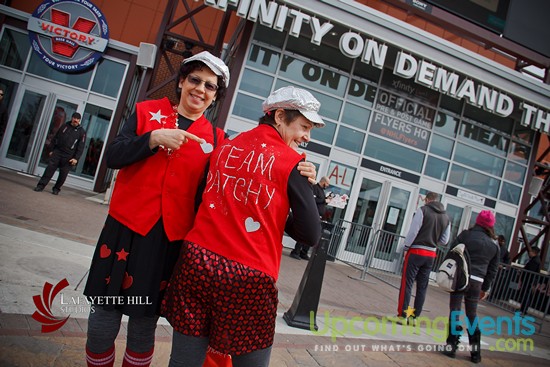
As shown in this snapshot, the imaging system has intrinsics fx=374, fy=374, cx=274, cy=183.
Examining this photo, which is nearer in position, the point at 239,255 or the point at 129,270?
the point at 239,255

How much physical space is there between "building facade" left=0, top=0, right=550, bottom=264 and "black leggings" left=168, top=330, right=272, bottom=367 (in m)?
7.96

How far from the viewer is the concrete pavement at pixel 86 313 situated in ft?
8.00

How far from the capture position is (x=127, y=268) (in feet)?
5.84

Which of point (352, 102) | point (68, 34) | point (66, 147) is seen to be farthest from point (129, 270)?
point (68, 34)

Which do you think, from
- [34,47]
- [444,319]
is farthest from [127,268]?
[34,47]

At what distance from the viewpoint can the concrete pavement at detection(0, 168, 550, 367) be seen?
95.9 inches

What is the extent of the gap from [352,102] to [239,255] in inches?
400

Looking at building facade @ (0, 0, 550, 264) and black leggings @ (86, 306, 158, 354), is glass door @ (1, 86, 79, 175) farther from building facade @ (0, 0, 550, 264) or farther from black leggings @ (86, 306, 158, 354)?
black leggings @ (86, 306, 158, 354)

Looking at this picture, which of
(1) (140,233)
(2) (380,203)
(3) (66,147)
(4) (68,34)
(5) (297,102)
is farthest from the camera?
(2) (380,203)

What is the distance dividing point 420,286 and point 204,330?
4471 mm

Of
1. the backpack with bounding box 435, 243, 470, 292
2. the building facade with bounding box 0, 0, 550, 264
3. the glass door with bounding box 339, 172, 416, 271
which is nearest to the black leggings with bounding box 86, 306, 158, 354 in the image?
the backpack with bounding box 435, 243, 470, 292

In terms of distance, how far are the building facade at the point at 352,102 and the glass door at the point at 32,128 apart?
0.03 metres

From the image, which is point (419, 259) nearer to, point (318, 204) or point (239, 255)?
point (318, 204)

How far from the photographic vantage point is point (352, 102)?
1102cm
